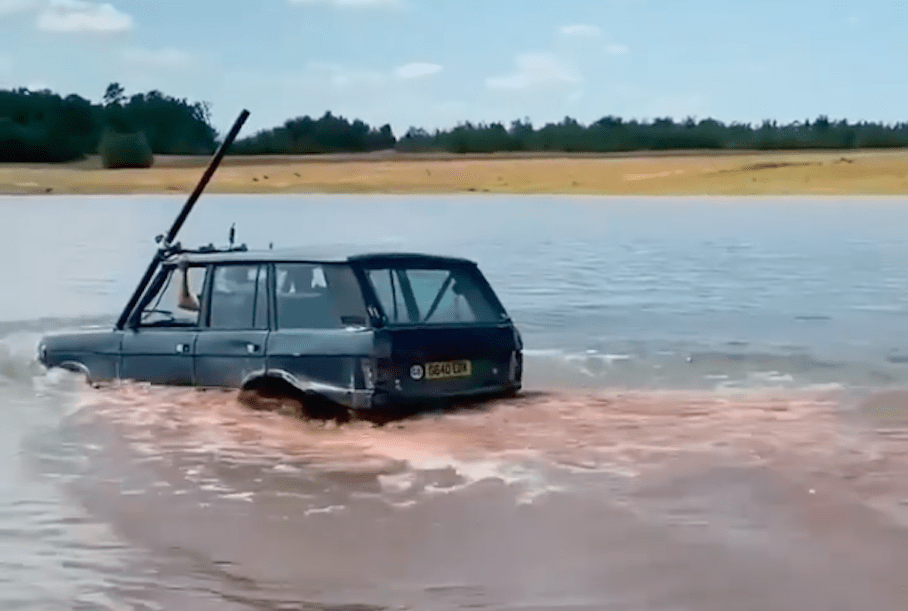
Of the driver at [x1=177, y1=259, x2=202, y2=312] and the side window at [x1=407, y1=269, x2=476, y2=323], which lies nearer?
the side window at [x1=407, y1=269, x2=476, y2=323]

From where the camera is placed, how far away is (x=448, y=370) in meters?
12.4

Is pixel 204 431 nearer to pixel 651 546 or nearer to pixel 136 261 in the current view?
pixel 651 546

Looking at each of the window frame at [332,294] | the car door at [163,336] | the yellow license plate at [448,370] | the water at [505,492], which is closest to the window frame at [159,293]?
the car door at [163,336]

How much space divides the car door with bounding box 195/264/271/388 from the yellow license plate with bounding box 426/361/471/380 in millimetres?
1272

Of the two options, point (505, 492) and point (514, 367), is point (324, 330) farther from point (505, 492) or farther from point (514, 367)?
point (505, 492)

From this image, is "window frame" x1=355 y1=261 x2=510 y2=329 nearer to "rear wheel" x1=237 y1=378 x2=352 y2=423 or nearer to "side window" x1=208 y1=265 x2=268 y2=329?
"rear wheel" x1=237 y1=378 x2=352 y2=423

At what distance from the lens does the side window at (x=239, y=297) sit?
41.8 feet

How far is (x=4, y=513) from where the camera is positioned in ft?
34.9

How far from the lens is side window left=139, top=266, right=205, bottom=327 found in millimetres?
13422

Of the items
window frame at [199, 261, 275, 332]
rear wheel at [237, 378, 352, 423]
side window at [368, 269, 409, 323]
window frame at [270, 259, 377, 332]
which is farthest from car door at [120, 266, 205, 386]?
side window at [368, 269, 409, 323]

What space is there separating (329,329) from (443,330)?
81 cm

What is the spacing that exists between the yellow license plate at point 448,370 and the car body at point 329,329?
0.4 inches

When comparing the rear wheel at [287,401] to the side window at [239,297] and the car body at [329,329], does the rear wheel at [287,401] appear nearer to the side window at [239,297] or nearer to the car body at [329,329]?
the car body at [329,329]

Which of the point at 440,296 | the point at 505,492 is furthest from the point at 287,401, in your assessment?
the point at 505,492
